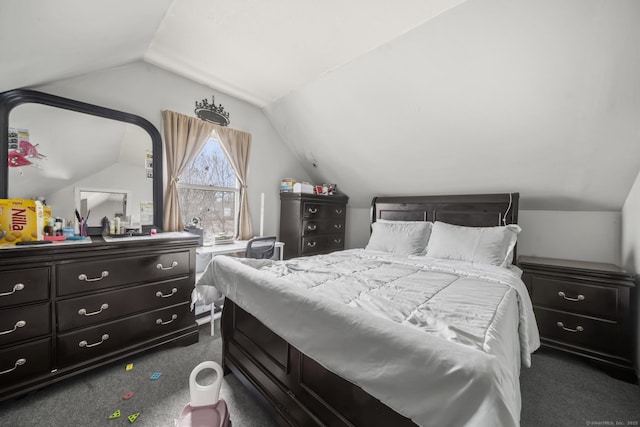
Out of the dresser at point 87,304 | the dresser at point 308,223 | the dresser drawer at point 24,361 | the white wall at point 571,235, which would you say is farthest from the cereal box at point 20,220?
the white wall at point 571,235

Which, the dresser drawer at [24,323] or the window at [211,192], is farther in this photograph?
the window at [211,192]


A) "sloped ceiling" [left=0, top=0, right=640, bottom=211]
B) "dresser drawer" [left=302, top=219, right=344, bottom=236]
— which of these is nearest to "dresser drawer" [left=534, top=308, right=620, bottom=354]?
"sloped ceiling" [left=0, top=0, right=640, bottom=211]

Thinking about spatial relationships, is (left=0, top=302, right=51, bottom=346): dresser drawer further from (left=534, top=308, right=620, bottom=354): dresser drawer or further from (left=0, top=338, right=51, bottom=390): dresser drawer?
(left=534, top=308, right=620, bottom=354): dresser drawer

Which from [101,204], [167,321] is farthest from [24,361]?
[101,204]

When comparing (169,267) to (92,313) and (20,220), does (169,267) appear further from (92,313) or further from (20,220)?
(20,220)

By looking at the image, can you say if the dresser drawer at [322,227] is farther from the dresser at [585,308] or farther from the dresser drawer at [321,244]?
the dresser at [585,308]

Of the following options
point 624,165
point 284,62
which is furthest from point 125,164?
point 624,165

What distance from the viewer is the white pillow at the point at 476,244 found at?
2.19m

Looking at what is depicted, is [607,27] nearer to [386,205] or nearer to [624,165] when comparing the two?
[624,165]

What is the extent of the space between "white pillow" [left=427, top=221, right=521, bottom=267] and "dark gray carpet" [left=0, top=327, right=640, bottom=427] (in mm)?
869

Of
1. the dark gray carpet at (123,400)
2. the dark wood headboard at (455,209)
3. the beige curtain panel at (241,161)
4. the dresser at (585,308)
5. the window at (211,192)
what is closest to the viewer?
the dark gray carpet at (123,400)

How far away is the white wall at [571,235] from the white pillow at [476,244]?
54cm

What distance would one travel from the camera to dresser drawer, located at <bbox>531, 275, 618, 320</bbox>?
6.23ft

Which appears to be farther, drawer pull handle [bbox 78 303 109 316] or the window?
the window
